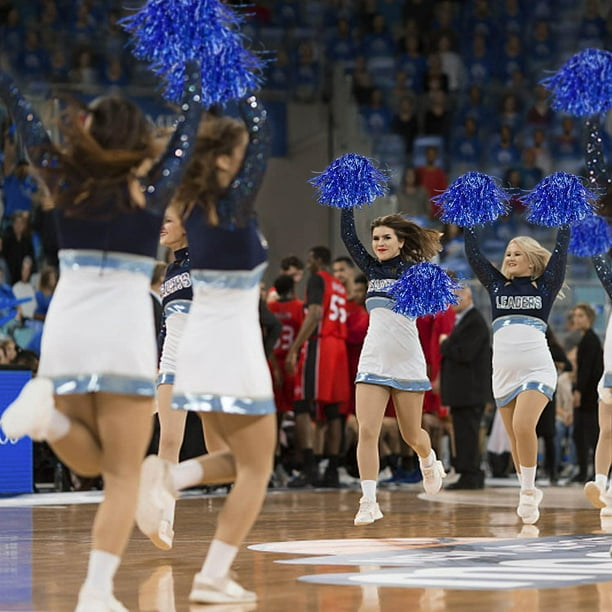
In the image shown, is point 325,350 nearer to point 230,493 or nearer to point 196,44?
point 196,44

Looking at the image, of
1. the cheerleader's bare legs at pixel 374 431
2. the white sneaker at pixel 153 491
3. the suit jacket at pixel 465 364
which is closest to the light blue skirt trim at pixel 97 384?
the white sneaker at pixel 153 491

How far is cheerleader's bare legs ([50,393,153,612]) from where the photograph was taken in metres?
3.62

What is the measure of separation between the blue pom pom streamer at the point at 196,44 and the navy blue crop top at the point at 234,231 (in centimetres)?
48

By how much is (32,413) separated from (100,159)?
799 mm

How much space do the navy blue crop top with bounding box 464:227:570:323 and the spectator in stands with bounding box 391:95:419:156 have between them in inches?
358

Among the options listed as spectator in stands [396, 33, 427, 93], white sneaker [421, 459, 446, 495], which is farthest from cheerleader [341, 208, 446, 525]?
spectator in stands [396, 33, 427, 93]

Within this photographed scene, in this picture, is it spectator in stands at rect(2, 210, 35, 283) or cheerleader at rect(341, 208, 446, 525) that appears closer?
cheerleader at rect(341, 208, 446, 525)

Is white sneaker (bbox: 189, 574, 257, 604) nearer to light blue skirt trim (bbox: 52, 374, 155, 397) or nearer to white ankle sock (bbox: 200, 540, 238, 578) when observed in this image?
white ankle sock (bbox: 200, 540, 238, 578)

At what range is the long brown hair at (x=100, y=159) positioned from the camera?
3.75 meters

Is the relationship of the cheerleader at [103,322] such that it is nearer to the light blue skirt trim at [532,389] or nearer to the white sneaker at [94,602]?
the white sneaker at [94,602]

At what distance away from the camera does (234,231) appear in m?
4.21

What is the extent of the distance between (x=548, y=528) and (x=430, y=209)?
30.0 feet

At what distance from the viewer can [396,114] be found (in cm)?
1681

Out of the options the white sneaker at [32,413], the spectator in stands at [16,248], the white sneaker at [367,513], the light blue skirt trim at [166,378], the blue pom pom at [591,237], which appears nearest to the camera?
the white sneaker at [32,413]
